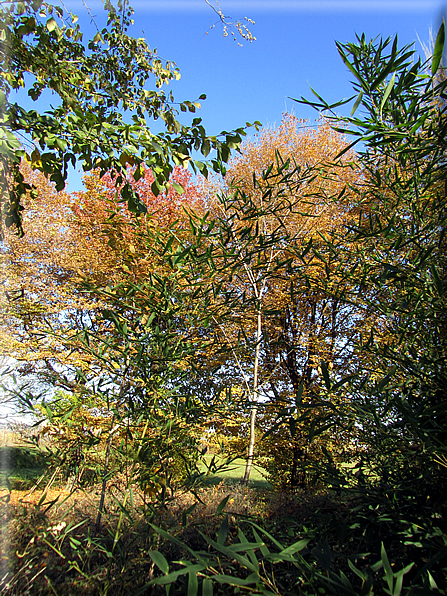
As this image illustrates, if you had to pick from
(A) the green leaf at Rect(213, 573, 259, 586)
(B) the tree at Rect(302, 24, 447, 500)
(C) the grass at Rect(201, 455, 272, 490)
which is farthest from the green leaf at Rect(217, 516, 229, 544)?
(B) the tree at Rect(302, 24, 447, 500)

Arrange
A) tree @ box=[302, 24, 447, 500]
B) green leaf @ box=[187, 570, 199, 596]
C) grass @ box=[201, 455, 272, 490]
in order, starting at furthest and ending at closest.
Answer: grass @ box=[201, 455, 272, 490]
tree @ box=[302, 24, 447, 500]
green leaf @ box=[187, 570, 199, 596]

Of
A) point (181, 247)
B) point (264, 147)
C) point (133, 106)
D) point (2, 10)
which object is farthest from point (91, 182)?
point (181, 247)

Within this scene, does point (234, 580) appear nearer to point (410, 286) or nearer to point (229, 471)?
point (410, 286)

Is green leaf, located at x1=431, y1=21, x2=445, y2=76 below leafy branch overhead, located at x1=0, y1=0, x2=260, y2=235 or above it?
below

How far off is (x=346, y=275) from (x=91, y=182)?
9.19 meters

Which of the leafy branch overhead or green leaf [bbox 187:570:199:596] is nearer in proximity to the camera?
green leaf [bbox 187:570:199:596]

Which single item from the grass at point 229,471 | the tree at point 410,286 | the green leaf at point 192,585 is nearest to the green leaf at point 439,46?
the tree at point 410,286

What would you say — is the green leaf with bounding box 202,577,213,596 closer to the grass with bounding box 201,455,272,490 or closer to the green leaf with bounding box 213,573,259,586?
the green leaf with bounding box 213,573,259,586

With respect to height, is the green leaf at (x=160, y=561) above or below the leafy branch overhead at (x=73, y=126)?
below

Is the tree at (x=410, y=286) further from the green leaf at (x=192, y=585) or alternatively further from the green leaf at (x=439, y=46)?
the green leaf at (x=192, y=585)

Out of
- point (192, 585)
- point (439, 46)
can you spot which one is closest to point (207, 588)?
point (192, 585)

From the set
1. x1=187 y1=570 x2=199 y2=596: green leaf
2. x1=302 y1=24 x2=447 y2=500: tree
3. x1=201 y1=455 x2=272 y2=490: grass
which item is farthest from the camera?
x1=201 y1=455 x2=272 y2=490: grass

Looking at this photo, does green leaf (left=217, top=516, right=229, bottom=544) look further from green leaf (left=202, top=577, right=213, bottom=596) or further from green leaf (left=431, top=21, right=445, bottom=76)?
green leaf (left=431, top=21, right=445, bottom=76)

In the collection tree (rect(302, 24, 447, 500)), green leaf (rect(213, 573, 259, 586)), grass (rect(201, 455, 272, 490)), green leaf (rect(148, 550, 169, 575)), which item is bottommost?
grass (rect(201, 455, 272, 490))
